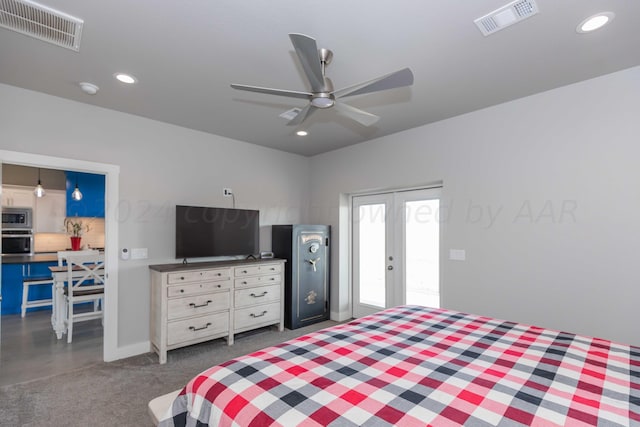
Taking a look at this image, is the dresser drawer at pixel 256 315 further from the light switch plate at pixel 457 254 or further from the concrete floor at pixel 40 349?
the light switch plate at pixel 457 254

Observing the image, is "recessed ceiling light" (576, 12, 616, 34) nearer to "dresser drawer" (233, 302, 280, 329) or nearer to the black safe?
the black safe

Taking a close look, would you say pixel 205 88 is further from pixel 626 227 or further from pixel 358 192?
pixel 626 227

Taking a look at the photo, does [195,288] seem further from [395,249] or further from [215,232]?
[395,249]

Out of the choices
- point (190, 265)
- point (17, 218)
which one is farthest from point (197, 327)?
point (17, 218)

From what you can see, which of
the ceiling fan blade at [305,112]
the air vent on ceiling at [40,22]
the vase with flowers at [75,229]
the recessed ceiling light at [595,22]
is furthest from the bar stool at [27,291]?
the recessed ceiling light at [595,22]

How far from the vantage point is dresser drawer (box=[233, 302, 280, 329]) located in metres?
3.93

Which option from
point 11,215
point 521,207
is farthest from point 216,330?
point 11,215

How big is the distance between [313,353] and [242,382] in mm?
431

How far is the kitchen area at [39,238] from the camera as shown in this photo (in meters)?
4.12

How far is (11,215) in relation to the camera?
19.6 feet

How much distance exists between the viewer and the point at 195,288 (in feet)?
11.7

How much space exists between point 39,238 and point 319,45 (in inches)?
279

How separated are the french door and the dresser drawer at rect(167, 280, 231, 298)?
2.13 meters

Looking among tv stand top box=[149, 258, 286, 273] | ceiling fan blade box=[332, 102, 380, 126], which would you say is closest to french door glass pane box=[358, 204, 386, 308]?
tv stand top box=[149, 258, 286, 273]
